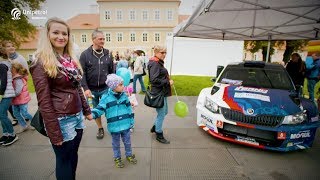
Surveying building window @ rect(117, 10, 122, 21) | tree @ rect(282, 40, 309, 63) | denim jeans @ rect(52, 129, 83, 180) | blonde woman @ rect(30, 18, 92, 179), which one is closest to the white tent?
blonde woman @ rect(30, 18, 92, 179)

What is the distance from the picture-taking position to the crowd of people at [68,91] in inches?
75.9

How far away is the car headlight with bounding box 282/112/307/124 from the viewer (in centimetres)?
365

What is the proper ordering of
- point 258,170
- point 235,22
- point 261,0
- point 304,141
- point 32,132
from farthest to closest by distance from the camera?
point 235,22
point 32,132
point 261,0
point 304,141
point 258,170

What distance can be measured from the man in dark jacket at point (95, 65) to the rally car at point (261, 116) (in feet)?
6.76

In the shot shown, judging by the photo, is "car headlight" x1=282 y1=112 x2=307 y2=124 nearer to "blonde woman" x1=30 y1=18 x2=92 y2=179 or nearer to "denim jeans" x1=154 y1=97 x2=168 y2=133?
"denim jeans" x1=154 y1=97 x2=168 y2=133

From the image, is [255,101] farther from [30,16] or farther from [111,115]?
[30,16]

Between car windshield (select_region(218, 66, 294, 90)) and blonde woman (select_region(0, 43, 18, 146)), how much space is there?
14.3 ft

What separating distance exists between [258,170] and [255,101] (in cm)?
121

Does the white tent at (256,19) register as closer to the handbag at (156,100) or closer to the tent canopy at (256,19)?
the tent canopy at (256,19)

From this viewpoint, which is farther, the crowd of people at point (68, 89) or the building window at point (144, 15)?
the building window at point (144, 15)

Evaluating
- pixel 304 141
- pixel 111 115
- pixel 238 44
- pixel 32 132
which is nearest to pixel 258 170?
pixel 304 141

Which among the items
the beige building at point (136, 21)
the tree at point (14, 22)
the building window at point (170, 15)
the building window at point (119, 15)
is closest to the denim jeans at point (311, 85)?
the tree at point (14, 22)

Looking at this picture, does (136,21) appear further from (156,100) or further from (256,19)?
(156,100)

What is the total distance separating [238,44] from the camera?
15.8m
